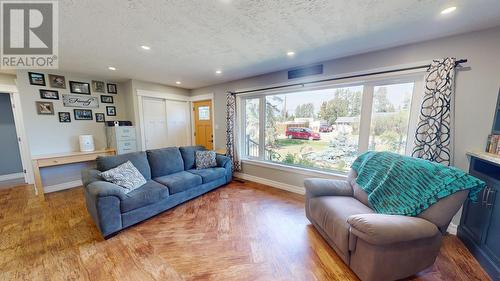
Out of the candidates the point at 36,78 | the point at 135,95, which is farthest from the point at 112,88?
the point at 36,78

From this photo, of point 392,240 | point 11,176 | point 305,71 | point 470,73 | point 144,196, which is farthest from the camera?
point 11,176

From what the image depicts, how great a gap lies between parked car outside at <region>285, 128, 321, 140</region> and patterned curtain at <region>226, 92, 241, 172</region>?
48.9 inches

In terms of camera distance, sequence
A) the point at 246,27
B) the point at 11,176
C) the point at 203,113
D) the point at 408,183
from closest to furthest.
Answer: the point at 408,183 → the point at 246,27 → the point at 11,176 → the point at 203,113

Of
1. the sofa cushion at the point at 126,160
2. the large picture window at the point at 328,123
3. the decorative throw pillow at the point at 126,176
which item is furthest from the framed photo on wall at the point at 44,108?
the large picture window at the point at 328,123

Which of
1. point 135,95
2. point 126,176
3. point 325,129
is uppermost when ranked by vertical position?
point 135,95

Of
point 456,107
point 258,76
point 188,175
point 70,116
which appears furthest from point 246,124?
point 70,116

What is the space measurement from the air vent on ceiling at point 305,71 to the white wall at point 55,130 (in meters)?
4.08

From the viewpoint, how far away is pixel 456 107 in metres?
1.99

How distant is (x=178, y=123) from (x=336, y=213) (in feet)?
14.3

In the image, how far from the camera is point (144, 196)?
231 cm

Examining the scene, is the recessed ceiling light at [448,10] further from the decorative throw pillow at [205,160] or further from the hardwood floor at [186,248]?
the decorative throw pillow at [205,160]

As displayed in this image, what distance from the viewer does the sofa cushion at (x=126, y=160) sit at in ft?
8.48

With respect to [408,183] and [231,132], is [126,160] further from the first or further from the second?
[408,183]

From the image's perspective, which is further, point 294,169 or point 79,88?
point 79,88
